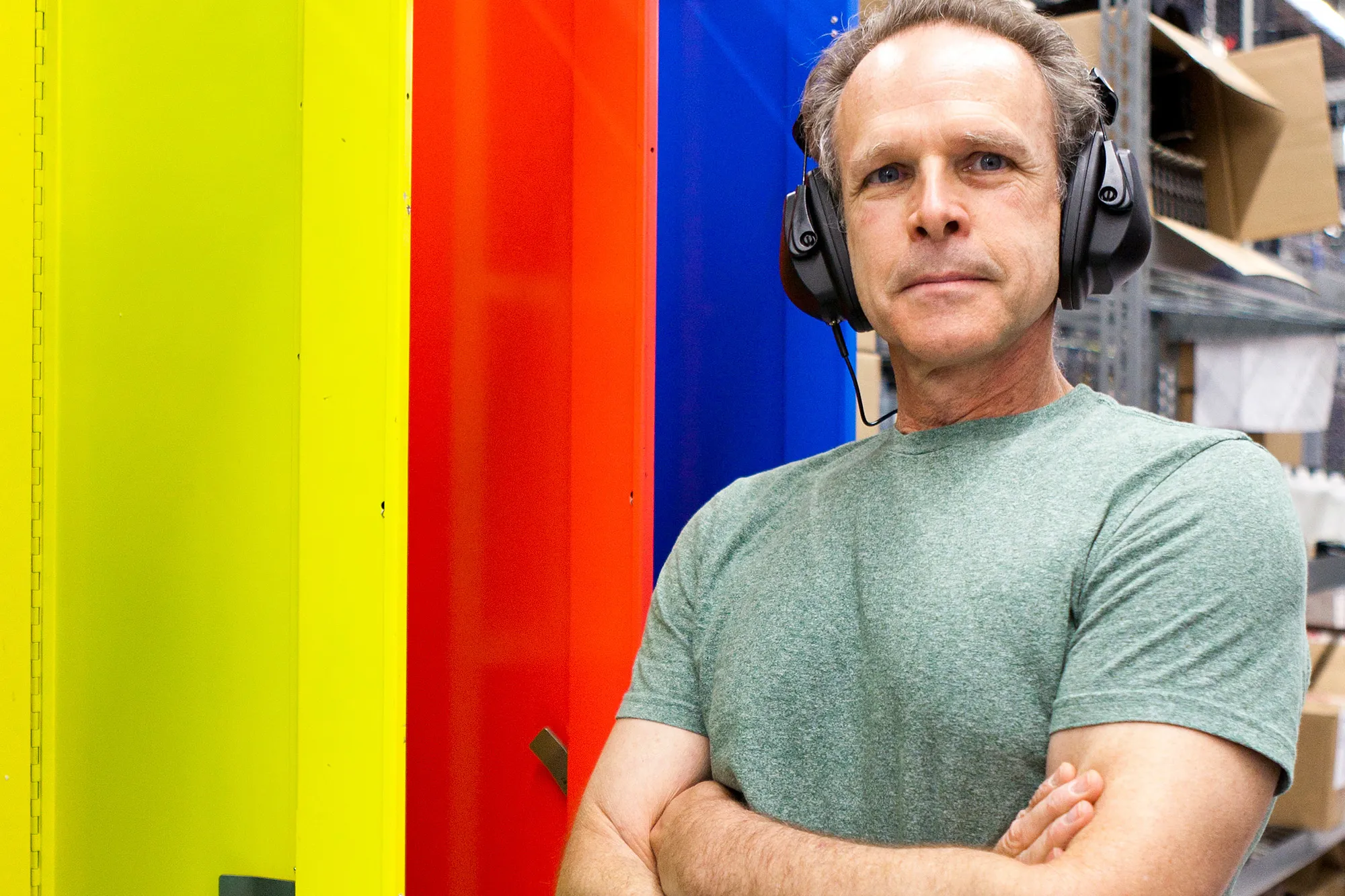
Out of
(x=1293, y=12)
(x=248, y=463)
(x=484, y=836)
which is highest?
(x=1293, y=12)

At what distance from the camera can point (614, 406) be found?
109cm

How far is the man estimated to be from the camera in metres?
0.68

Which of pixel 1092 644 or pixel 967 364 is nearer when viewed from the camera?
pixel 1092 644

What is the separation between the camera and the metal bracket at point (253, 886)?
2.63ft

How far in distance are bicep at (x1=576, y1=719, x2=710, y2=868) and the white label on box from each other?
5.44 feet

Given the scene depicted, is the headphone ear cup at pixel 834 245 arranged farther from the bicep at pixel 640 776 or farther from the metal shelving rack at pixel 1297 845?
the metal shelving rack at pixel 1297 845

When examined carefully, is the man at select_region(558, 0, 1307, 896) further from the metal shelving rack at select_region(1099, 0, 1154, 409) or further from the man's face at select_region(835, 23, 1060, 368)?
Answer: the metal shelving rack at select_region(1099, 0, 1154, 409)

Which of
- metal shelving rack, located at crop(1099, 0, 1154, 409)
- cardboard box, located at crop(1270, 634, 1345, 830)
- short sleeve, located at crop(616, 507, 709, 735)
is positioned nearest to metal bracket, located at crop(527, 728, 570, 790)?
short sleeve, located at crop(616, 507, 709, 735)

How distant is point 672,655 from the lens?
991 mm

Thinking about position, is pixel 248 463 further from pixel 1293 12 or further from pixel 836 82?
pixel 1293 12

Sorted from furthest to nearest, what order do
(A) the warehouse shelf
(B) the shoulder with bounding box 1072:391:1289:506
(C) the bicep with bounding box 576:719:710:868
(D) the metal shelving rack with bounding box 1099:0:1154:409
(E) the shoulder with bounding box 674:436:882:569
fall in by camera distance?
(A) the warehouse shelf
(D) the metal shelving rack with bounding box 1099:0:1154:409
(E) the shoulder with bounding box 674:436:882:569
(C) the bicep with bounding box 576:719:710:868
(B) the shoulder with bounding box 1072:391:1289:506

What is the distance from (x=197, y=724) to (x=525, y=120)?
70cm

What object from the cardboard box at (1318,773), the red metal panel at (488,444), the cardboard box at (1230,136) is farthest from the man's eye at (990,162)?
the cardboard box at (1318,773)

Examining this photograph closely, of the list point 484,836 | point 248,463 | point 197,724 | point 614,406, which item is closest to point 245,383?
point 248,463
